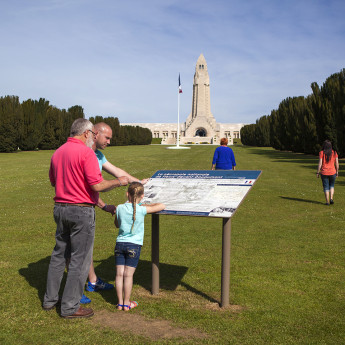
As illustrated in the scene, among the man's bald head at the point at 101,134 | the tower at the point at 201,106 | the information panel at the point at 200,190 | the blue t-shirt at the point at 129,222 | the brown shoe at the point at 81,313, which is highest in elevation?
the tower at the point at 201,106

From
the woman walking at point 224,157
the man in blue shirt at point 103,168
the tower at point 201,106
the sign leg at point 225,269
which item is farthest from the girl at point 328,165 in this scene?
the tower at point 201,106

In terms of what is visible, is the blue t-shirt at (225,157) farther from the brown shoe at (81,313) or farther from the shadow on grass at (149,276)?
the brown shoe at (81,313)

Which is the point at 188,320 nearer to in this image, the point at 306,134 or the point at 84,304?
the point at 84,304

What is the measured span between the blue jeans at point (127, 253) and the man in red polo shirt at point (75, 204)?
1.03 ft

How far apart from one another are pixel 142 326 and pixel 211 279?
167 centimetres

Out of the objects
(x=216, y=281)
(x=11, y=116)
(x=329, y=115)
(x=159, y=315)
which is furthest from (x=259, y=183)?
(x=11, y=116)

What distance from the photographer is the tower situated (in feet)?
360

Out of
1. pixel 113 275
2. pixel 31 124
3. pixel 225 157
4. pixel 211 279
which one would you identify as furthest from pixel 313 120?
pixel 113 275

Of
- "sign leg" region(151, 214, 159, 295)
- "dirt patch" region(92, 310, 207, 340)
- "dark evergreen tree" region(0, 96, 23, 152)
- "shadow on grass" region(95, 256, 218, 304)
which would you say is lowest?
"shadow on grass" region(95, 256, 218, 304)

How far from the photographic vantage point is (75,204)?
4.05 metres

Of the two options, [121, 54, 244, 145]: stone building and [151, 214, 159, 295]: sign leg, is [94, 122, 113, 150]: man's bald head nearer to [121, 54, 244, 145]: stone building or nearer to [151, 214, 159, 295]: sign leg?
[151, 214, 159, 295]: sign leg

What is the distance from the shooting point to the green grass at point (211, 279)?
12.9 ft

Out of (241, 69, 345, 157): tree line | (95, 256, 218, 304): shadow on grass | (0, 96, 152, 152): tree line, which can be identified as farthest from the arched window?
(95, 256, 218, 304): shadow on grass

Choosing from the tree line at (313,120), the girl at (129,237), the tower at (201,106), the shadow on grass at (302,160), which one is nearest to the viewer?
the girl at (129,237)
